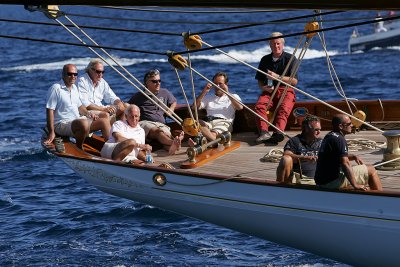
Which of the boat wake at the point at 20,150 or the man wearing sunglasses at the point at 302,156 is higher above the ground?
the man wearing sunglasses at the point at 302,156

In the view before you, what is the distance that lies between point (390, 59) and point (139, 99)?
104ft

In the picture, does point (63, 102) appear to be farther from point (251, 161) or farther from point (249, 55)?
point (249, 55)

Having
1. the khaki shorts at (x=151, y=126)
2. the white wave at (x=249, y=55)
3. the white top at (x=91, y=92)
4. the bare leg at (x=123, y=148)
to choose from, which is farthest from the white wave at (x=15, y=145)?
the white wave at (x=249, y=55)

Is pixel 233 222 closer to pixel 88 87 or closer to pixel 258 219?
pixel 258 219

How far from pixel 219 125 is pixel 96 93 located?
1.90 meters

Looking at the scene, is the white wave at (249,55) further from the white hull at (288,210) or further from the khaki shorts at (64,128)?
the white hull at (288,210)

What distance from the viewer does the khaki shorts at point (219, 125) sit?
15.7 meters

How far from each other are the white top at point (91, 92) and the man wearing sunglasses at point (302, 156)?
12.8 feet

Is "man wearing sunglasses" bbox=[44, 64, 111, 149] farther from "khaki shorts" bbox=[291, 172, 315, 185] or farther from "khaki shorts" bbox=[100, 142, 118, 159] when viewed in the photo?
"khaki shorts" bbox=[291, 172, 315, 185]

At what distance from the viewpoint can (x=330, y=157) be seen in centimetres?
1221

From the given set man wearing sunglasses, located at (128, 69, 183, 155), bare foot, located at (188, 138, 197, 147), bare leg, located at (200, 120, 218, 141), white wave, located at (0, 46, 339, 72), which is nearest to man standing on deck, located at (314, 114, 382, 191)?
bare foot, located at (188, 138, 197, 147)

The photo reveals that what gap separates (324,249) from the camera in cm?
1304

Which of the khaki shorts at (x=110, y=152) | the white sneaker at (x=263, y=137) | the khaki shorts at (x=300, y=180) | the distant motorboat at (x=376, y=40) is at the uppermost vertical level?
the distant motorboat at (x=376, y=40)

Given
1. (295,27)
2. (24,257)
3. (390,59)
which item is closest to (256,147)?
(24,257)
